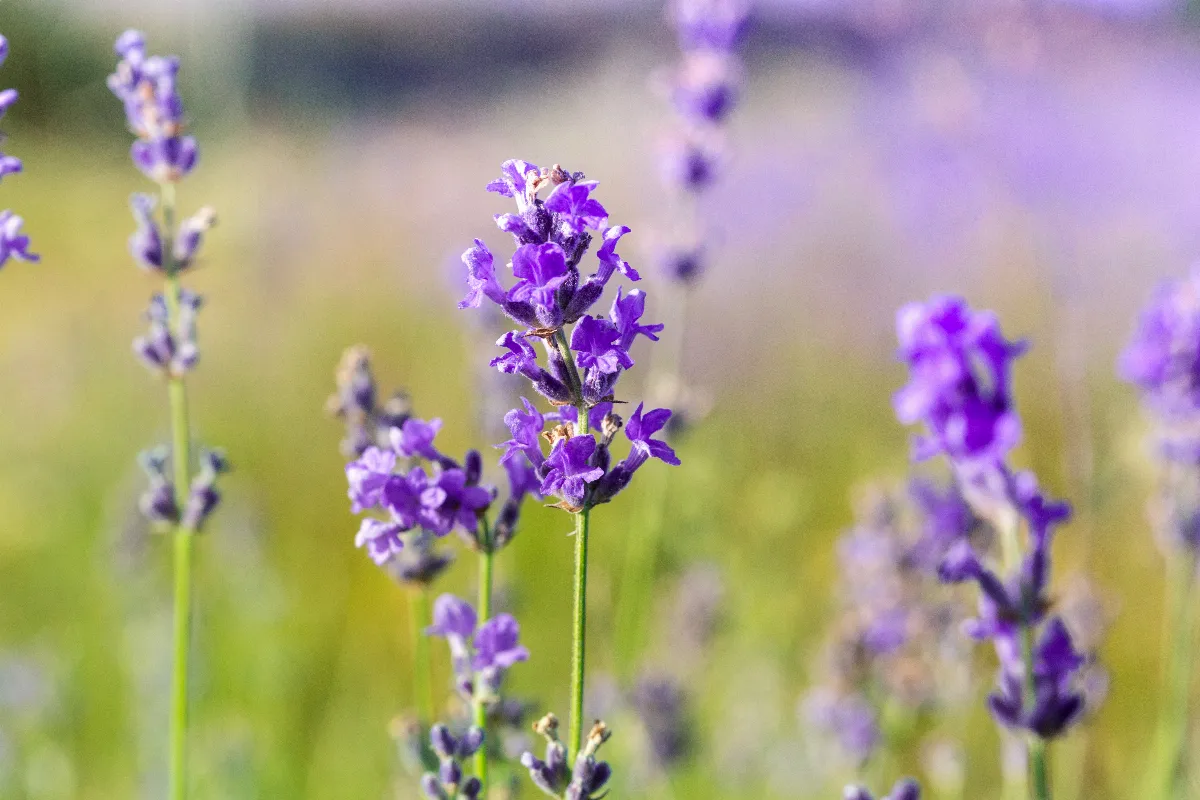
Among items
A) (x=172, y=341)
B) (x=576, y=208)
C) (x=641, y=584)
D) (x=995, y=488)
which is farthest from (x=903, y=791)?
(x=641, y=584)

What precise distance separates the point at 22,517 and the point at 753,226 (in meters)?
7.02

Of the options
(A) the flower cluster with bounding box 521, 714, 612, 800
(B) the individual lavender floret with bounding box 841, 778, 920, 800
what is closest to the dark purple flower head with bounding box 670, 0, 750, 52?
(B) the individual lavender floret with bounding box 841, 778, 920, 800

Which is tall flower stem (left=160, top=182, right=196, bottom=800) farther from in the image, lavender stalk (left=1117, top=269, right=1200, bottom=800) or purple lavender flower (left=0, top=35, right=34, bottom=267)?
lavender stalk (left=1117, top=269, right=1200, bottom=800)

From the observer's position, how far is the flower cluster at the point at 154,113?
150cm

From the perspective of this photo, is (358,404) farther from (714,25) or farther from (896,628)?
(714,25)

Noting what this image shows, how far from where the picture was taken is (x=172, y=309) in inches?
62.2

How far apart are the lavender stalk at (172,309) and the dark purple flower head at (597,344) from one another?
0.69 metres

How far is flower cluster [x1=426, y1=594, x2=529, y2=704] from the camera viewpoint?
1.17 meters

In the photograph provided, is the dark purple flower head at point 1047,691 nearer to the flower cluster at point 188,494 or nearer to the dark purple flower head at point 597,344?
the dark purple flower head at point 597,344

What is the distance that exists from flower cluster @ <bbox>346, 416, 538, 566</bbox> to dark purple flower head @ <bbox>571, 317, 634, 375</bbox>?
0.17m

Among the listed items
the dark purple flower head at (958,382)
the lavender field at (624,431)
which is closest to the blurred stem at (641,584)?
the lavender field at (624,431)

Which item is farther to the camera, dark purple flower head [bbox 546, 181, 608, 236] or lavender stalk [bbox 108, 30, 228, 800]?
lavender stalk [bbox 108, 30, 228, 800]

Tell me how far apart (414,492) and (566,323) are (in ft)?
0.80

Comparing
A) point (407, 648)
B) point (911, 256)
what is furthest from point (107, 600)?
point (911, 256)
